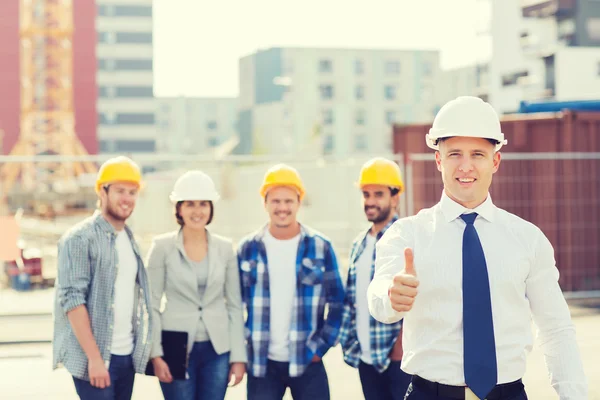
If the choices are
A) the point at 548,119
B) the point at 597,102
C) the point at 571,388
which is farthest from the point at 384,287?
the point at 597,102

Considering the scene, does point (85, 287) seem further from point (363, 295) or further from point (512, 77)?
point (512, 77)

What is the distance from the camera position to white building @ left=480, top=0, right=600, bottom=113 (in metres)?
55.5

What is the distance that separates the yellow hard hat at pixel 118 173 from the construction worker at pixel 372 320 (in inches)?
53.3

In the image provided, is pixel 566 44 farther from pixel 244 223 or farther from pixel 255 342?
pixel 255 342

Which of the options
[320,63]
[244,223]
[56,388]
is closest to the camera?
[56,388]

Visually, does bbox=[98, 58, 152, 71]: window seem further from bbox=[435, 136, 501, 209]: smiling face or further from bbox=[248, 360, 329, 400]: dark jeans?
bbox=[435, 136, 501, 209]: smiling face

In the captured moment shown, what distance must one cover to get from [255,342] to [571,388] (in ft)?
7.53

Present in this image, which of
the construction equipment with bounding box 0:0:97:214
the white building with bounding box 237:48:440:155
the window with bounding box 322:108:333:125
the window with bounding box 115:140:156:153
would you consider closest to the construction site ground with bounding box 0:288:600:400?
the construction equipment with bounding box 0:0:97:214

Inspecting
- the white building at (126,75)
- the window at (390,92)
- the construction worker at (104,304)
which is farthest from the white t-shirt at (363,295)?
the white building at (126,75)

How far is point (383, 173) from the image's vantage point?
5.39m

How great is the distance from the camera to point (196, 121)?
136 m

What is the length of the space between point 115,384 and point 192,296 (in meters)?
0.65

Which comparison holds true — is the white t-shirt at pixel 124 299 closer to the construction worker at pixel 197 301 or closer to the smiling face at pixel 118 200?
the smiling face at pixel 118 200

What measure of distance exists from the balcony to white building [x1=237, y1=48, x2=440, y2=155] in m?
36.7
